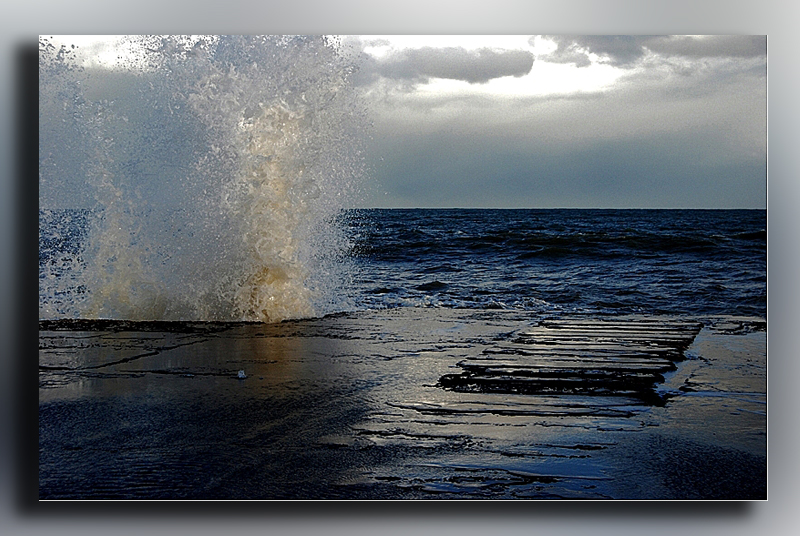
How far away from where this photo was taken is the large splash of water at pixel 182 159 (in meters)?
2.68

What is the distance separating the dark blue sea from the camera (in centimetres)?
265

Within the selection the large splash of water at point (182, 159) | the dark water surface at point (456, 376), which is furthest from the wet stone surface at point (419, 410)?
the large splash of water at point (182, 159)

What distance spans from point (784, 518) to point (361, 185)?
6.09ft

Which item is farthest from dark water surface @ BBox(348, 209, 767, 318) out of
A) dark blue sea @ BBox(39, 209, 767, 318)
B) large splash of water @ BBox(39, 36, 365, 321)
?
large splash of water @ BBox(39, 36, 365, 321)

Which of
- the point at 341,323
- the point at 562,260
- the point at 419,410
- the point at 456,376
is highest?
the point at 562,260

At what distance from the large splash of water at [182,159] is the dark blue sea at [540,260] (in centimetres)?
7

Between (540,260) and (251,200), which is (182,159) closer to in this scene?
(251,200)

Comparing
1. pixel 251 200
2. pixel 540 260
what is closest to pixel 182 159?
pixel 251 200

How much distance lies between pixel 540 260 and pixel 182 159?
1302mm

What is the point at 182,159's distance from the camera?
8.93 feet

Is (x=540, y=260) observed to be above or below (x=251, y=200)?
below

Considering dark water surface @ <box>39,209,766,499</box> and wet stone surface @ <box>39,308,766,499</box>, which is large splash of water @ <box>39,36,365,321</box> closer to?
dark water surface @ <box>39,209,766,499</box>

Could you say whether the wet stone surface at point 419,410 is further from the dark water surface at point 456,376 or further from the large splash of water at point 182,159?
the large splash of water at point 182,159

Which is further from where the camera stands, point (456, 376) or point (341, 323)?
point (341, 323)
